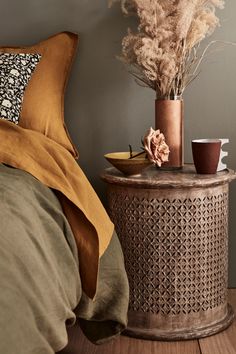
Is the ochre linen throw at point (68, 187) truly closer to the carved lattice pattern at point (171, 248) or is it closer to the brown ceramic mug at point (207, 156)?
the carved lattice pattern at point (171, 248)

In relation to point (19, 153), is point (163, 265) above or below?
below

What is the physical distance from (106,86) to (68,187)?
2.93 ft

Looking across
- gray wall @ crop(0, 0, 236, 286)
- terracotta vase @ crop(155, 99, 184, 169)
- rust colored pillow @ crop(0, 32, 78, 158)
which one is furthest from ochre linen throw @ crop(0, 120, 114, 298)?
gray wall @ crop(0, 0, 236, 286)

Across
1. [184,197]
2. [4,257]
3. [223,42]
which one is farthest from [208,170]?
[4,257]

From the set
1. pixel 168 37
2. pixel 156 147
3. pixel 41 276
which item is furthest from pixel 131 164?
pixel 41 276

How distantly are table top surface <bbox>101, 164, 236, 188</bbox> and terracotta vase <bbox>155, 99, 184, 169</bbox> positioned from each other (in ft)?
0.14

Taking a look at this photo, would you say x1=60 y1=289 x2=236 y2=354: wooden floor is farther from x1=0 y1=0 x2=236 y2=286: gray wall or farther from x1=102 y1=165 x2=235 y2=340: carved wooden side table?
x1=0 y1=0 x2=236 y2=286: gray wall

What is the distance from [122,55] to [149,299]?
1011mm

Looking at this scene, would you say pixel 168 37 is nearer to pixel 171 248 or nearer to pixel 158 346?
pixel 171 248

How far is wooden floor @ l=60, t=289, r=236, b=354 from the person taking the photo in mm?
2400

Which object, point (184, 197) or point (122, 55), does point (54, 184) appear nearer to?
point (184, 197)

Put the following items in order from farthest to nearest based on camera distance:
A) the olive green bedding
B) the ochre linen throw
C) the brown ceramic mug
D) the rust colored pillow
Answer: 1. the rust colored pillow
2. the brown ceramic mug
3. the ochre linen throw
4. the olive green bedding

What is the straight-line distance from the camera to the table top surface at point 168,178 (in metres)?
2.38

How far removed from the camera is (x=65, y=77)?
281 centimetres
